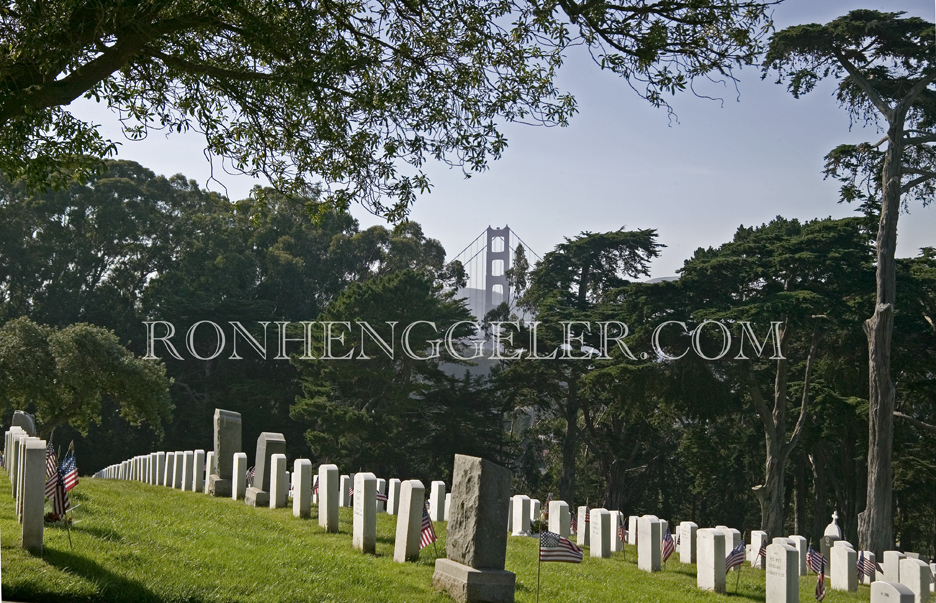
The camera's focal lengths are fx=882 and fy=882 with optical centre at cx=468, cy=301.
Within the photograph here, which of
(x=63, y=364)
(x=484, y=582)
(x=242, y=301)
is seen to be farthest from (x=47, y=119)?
(x=242, y=301)

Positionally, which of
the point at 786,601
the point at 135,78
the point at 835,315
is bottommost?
the point at 786,601

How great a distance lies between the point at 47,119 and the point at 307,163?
2.50 metres

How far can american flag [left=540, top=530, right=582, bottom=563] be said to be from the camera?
310 inches

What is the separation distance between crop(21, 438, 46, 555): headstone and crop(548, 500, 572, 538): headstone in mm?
8392

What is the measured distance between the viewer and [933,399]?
24.8 m

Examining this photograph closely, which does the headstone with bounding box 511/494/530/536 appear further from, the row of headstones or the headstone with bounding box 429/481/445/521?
the row of headstones

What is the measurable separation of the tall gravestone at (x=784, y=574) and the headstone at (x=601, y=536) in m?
3.51

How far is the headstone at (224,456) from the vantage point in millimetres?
14242

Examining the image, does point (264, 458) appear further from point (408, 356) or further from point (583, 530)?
point (408, 356)

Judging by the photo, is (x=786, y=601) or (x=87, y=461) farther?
(x=87, y=461)

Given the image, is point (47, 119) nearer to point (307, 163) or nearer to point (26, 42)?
point (26, 42)

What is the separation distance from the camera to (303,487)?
11.1m

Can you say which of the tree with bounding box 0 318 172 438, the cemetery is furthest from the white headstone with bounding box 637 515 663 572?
the tree with bounding box 0 318 172 438

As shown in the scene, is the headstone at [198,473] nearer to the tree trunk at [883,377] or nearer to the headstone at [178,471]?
the headstone at [178,471]
